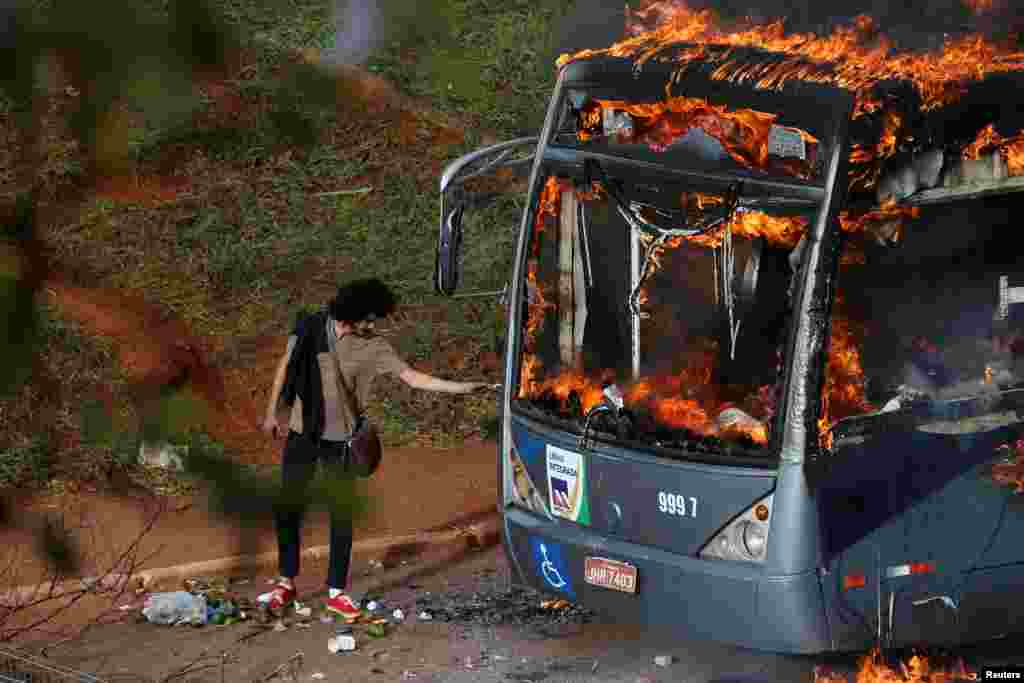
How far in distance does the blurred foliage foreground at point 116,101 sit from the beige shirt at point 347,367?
4.92 metres

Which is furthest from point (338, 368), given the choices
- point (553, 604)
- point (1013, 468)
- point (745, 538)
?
point (1013, 468)

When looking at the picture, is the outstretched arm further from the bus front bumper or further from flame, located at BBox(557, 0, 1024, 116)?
flame, located at BBox(557, 0, 1024, 116)

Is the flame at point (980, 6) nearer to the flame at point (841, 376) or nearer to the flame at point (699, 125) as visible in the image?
the flame at point (699, 125)

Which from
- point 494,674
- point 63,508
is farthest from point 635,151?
point 63,508

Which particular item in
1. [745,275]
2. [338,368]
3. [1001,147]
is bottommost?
[338,368]

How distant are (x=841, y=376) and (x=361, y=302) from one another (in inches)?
99.9

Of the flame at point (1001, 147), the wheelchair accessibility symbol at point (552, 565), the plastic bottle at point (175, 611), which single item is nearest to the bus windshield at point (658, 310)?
the wheelchair accessibility symbol at point (552, 565)

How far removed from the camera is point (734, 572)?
6613 mm

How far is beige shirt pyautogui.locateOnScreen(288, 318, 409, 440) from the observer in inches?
316

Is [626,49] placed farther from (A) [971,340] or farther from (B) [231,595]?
(B) [231,595]

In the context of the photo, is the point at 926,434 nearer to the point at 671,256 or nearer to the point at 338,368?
the point at 671,256

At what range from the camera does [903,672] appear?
23.7 ft

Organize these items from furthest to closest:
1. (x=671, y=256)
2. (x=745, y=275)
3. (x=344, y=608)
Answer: (x=344, y=608) → (x=671, y=256) → (x=745, y=275)

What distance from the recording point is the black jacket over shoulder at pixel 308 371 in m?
8.03
